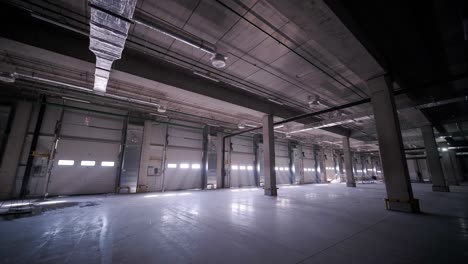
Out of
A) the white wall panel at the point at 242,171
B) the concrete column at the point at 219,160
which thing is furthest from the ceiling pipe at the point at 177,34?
the white wall panel at the point at 242,171

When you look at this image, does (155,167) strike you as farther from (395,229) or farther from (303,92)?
(395,229)

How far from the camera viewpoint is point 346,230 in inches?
154

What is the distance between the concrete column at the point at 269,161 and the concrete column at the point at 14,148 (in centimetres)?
1441

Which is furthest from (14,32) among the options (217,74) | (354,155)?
(354,155)

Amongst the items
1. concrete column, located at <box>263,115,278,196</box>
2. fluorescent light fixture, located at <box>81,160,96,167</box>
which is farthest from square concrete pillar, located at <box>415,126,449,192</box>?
fluorescent light fixture, located at <box>81,160,96,167</box>

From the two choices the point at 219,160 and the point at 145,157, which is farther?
the point at 219,160

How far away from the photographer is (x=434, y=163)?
13.1m

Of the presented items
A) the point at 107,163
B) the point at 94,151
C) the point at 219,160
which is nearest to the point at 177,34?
the point at 94,151

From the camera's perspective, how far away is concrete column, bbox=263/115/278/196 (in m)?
11.2

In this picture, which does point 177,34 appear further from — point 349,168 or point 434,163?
point 349,168

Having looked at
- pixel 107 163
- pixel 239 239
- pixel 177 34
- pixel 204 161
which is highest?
pixel 177 34

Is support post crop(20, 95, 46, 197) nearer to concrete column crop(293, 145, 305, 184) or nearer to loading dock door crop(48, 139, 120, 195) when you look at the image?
loading dock door crop(48, 139, 120, 195)

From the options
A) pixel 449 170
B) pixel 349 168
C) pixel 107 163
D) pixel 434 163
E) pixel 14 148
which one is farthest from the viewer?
pixel 449 170

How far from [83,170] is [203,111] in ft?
29.0
